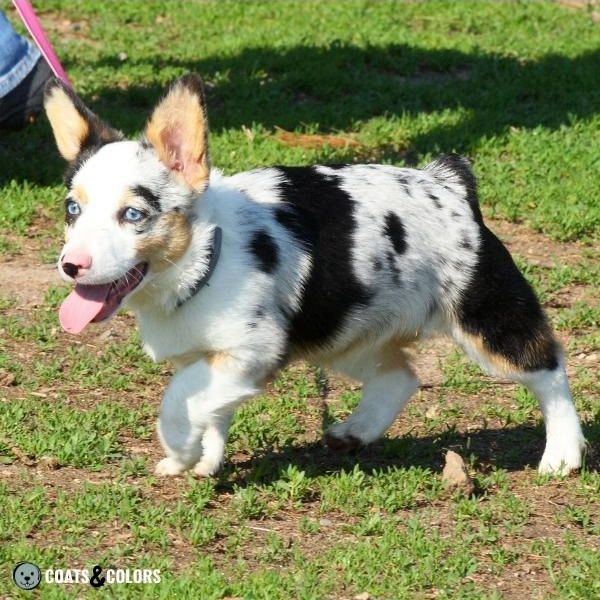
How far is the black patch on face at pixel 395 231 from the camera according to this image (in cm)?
505

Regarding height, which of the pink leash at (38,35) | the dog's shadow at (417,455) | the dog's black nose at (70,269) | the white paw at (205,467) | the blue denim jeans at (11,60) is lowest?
the blue denim jeans at (11,60)

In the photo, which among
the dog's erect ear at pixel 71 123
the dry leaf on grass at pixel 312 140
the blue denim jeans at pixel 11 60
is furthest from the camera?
the dry leaf on grass at pixel 312 140

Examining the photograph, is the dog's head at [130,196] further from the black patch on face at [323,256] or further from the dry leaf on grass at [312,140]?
the dry leaf on grass at [312,140]

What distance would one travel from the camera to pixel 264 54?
34.5 ft

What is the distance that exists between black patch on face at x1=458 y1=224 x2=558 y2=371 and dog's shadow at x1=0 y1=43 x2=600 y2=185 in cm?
346

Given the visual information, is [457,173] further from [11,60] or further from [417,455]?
[11,60]

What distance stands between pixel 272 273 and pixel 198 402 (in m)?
0.53

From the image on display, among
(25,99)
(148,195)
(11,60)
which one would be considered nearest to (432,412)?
(148,195)

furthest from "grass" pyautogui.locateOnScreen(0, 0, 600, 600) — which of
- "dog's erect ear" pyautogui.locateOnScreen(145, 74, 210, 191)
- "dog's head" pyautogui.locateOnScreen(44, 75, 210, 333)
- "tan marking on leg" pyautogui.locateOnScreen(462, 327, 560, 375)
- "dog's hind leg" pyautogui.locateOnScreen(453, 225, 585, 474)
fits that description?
"dog's erect ear" pyautogui.locateOnScreen(145, 74, 210, 191)

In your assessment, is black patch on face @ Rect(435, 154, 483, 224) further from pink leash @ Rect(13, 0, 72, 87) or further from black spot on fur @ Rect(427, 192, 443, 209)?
pink leash @ Rect(13, 0, 72, 87)

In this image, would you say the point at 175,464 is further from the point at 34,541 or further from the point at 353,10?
the point at 353,10

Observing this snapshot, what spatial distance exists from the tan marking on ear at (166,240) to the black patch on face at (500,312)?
3.80 feet

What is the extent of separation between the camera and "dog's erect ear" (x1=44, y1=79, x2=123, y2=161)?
15.8ft

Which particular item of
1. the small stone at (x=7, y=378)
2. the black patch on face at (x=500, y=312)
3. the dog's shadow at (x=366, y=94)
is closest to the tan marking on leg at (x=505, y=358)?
the black patch on face at (x=500, y=312)
